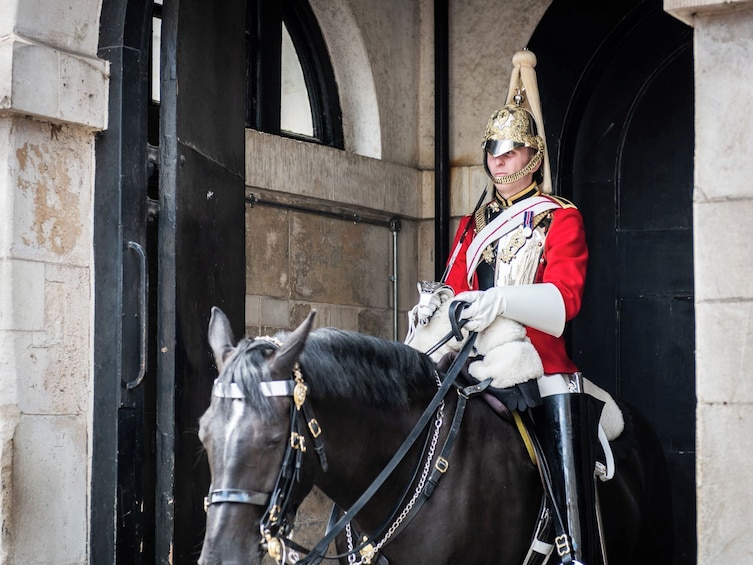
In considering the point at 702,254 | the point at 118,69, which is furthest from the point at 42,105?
the point at 702,254

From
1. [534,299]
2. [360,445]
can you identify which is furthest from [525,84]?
[360,445]

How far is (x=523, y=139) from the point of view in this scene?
16.7 feet

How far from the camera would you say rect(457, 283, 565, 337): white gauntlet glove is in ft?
15.0

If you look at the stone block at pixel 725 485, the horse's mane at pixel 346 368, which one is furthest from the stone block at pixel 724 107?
the horse's mane at pixel 346 368

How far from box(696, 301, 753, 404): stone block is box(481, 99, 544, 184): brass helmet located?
49.5 inches

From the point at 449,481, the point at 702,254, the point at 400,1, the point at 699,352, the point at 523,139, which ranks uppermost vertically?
the point at 400,1

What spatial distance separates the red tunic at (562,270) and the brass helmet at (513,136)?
0.24 meters

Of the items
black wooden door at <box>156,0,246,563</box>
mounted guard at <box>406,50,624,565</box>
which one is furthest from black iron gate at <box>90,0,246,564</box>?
mounted guard at <box>406,50,624,565</box>

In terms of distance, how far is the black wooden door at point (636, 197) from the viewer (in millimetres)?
6914

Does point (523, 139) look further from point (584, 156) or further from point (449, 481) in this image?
point (584, 156)

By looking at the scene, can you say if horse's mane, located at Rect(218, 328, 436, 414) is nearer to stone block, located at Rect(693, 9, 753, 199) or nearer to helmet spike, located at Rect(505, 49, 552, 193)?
stone block, located at Rect(693, 9, 753, 199)

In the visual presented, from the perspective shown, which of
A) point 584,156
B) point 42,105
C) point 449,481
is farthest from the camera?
point 584,156

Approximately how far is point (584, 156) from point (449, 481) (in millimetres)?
3436

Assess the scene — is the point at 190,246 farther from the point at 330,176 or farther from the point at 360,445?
the point at 330,176
